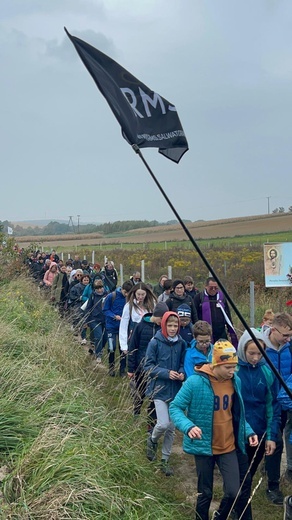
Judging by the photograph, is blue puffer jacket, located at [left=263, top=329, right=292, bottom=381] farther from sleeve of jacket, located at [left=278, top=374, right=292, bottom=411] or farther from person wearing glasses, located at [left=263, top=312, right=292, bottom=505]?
sleeve of jacket, located at [left=278, top=374, right=292, bottom=411]

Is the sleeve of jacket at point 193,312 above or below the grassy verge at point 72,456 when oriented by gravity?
above

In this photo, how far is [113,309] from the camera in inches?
397

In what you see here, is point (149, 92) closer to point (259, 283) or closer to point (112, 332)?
point (112, 332)

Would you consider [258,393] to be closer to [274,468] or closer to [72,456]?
[274,468]

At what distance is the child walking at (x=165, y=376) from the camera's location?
19.2 feet

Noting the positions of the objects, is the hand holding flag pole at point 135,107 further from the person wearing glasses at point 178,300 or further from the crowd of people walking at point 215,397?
the person wearing glasses at point 178,300

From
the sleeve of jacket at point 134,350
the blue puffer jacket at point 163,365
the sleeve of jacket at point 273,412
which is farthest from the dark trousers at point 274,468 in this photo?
the sleeve of jacket at point 134,350

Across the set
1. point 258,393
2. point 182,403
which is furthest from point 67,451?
point 258,393

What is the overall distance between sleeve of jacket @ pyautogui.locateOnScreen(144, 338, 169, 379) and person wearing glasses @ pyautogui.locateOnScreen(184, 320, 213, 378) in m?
0.32

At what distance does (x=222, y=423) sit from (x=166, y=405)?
5.21ft

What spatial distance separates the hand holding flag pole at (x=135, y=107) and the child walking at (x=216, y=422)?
1671 millimetres

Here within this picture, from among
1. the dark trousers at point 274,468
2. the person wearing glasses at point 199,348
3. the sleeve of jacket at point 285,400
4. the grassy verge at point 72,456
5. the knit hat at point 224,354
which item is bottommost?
the dark trousers at point 274,468

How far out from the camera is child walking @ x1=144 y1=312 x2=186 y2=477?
5.86m

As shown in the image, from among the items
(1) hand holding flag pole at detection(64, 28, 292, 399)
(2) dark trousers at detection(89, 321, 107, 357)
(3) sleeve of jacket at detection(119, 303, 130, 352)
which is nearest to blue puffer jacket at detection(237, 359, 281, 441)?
(1) hand holding flag pole at detection(64, 28, 292, 399)
